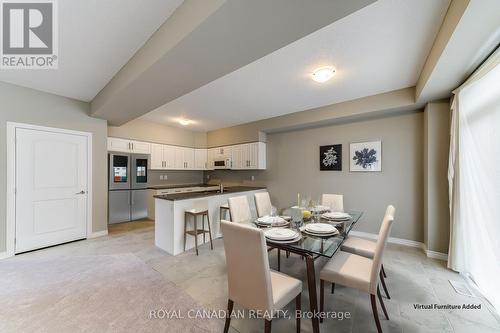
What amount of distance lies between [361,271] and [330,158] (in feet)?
9.08

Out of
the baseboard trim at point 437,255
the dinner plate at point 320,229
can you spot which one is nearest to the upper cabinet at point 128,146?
the dinner plate at point 320,229

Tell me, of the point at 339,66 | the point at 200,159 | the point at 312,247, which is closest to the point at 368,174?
the point at 339,66

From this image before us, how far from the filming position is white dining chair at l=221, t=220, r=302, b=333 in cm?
129

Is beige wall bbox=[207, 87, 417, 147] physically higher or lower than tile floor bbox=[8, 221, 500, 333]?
higher

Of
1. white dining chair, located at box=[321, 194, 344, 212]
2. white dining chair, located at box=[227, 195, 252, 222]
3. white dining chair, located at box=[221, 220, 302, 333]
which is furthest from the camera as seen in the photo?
white dining chair, located at box=[321, 194, 344, 212]

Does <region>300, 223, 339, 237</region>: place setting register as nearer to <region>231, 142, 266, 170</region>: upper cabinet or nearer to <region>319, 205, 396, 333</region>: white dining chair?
<region>319, 205, 396, 333</region>: white dining chair

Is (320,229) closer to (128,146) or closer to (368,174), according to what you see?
(368,174)

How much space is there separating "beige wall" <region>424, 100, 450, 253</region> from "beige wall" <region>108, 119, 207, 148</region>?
17.7ft

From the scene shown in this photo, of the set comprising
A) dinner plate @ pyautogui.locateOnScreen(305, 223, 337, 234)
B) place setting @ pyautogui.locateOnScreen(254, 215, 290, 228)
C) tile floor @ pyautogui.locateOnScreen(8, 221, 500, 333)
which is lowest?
tile floor @ pyautogui.locateOnScreen(8, 221, 500, 333)

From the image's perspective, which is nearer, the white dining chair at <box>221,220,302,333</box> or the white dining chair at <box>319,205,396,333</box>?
the white dining chair at <box>221,220,302,333</box>

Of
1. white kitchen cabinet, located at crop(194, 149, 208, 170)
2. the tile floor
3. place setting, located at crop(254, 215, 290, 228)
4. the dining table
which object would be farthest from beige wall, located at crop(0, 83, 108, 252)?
the dining table

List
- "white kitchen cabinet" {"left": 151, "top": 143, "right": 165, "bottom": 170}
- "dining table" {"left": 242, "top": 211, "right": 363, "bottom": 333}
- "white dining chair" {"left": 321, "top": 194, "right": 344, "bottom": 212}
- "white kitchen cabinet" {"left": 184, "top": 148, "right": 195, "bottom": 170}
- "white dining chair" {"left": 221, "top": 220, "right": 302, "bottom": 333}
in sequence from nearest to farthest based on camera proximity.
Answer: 1. "white dining chair" {"left": 221, "top": 220, "right": 302, "bottom": 333}
2. "dining table" {"left": 242, "top": 211, "right": 363, "bottom": 333}
3. "white dining chair" {"left": 321, "top": 194, "right": 344, "bottom": 212}
4. "white kitchen cabinet" {"left": 151, "top": 143, "right": 165, "bottom": 170}
5. "white kitchen cabinet" {"left": 184, "top": 148, "right": 195, "bottom": 170}

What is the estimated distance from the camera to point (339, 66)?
234 centimetres

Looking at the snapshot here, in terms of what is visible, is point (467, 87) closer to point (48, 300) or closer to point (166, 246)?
point (166, 246)
